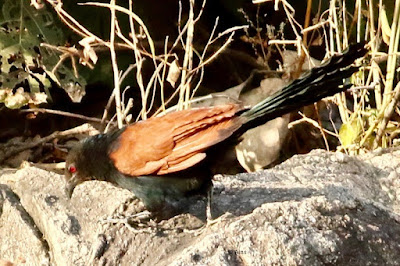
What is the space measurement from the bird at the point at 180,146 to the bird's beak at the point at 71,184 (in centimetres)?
9

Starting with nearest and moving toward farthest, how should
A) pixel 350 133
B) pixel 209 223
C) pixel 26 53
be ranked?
1. pixel 209 223
2. pixel 350 133
3. pixel 26 53

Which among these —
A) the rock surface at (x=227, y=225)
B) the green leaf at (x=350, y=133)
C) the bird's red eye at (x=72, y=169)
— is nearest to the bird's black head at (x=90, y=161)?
→ the bird's red eye at (x=72, y=169)

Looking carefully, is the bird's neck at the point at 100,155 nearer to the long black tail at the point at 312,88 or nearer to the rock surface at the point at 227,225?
the rock surface at the point at 227,225

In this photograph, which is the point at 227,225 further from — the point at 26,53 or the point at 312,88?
the point at 26,53

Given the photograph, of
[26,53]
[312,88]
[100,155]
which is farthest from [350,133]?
[26,53]

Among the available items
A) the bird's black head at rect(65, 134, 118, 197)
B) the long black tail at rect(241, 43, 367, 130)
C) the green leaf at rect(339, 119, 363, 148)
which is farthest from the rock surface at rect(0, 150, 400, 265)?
the green leaf at rect(339, 119, 363, 148)

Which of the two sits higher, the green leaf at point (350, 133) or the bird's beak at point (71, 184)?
the bird's beak at point (71, 184)

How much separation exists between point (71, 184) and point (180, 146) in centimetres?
38

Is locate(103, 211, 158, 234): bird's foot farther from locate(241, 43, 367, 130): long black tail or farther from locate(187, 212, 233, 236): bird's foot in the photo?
locate(241, 43, 367, 130): long black tail

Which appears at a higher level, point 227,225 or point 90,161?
point 90,161

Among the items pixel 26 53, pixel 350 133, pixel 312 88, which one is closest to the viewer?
pixel 312 88

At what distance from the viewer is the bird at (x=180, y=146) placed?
2.00m

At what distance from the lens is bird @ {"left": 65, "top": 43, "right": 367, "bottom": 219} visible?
200cm

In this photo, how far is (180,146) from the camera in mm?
2031
